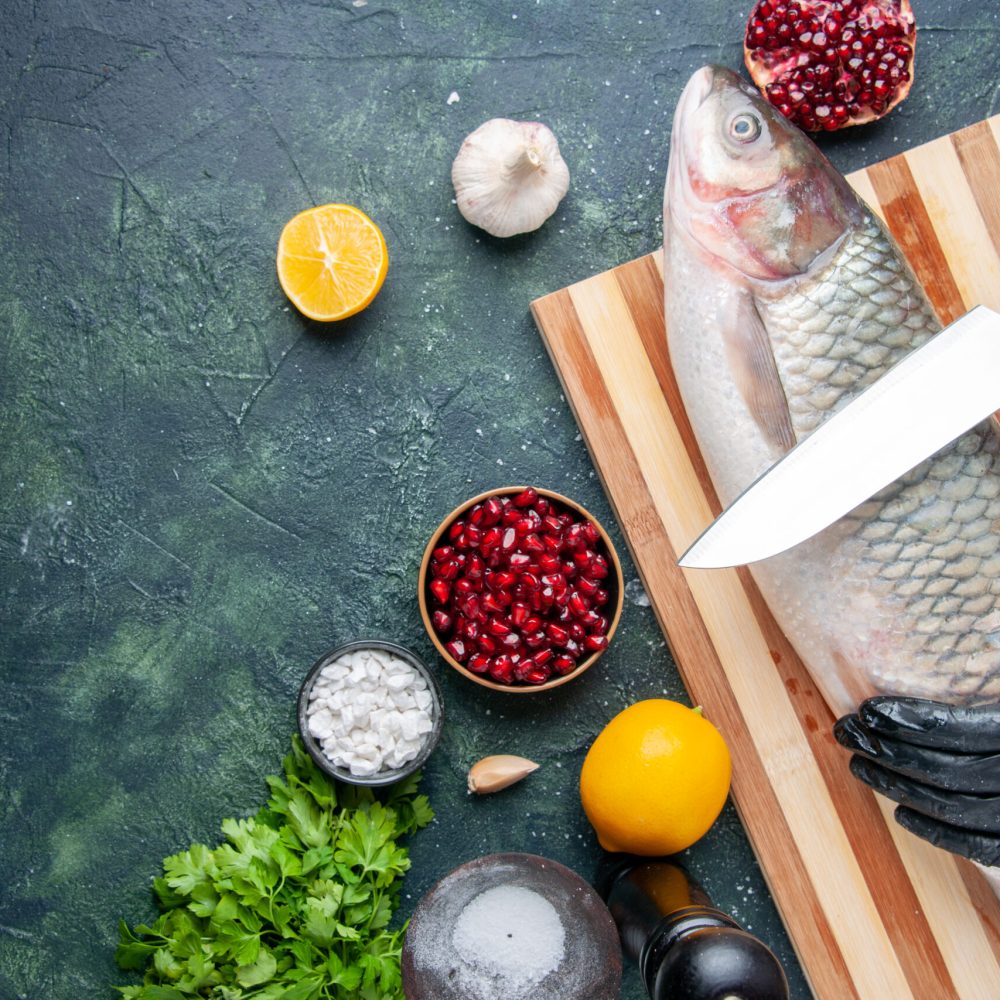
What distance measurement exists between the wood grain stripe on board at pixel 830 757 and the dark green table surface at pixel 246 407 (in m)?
0.12

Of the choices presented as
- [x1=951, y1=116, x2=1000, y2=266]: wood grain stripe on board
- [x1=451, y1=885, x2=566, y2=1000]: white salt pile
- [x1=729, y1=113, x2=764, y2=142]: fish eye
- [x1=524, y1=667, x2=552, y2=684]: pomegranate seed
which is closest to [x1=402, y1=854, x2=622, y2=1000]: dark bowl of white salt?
[x1=451, y1=885, x2=566, y2=1000]: white salt pile

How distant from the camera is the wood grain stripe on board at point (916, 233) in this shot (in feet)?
5.43

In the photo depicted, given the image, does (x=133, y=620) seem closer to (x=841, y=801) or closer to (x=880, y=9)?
(x=841, y=801)

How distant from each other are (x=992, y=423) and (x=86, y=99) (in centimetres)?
154

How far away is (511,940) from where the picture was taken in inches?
50.6

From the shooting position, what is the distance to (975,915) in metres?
1.61

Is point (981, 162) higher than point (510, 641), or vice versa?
Result: point (981, 162)

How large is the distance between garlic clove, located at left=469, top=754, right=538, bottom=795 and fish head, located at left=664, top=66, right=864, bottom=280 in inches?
33.3

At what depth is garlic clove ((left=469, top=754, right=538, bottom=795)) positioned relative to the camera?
5.24ft

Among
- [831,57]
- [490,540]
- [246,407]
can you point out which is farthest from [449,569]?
[831,57]

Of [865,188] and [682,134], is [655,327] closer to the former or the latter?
[682,134]

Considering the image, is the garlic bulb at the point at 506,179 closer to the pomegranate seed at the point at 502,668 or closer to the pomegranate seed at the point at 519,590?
the pomegranate seed at the point at 519,590

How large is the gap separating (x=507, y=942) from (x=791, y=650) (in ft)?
2.20

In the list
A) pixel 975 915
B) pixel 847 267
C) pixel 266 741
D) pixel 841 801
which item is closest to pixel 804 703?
pixel 841 801
